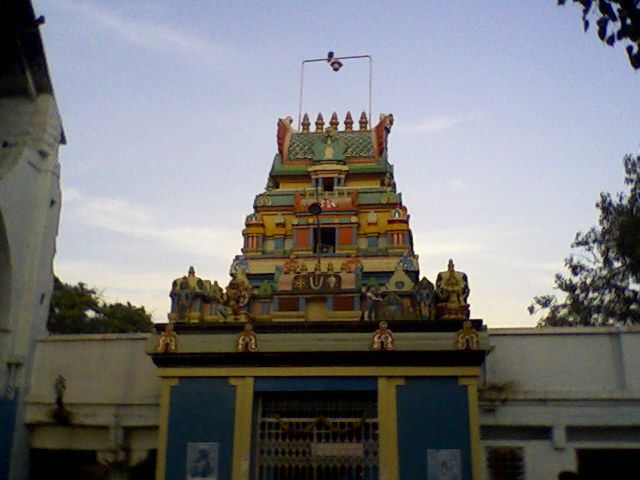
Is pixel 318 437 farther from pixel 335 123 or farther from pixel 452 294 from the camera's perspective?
pixel 335 123

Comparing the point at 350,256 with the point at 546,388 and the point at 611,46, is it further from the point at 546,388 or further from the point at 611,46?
the point at 611,46

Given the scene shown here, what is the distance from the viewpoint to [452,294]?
14.6 m

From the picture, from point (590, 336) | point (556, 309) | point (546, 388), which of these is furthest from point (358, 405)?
point (556, 309)

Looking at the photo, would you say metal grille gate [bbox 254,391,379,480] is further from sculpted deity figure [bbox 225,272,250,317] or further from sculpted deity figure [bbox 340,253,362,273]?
sculpted deity figure [bbox 340,253,362,273]

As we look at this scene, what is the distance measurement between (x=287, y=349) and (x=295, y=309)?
214 inches

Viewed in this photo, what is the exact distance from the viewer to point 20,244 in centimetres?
1809

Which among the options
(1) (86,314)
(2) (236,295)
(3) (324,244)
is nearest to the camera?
(2) (236,295)

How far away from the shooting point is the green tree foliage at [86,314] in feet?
100

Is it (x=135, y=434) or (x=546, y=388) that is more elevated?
(x=546, y=388)

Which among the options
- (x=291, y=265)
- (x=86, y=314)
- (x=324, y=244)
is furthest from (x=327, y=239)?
(x=86, y=314)

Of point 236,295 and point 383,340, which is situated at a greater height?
point 236,295

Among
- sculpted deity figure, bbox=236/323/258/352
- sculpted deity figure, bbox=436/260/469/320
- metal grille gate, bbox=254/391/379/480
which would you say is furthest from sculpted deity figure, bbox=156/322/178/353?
sculpted deity figure, bbox=436/260/469/320

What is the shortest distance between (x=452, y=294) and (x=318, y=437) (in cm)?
429

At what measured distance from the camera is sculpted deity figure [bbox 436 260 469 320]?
14.3m
